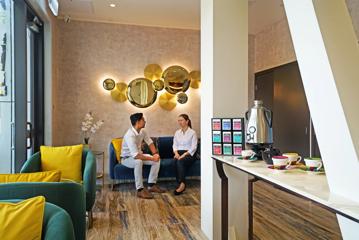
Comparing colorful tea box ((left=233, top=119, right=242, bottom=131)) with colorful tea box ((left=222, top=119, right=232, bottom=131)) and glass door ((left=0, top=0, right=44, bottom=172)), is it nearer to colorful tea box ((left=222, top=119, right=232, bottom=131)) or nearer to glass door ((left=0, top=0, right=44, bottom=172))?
colorful tea box ((left=222, top=119, right=232, bottom=131))

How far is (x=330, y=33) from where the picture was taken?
4.45ft

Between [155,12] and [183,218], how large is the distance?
345cm

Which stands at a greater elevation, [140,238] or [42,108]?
[42,108]

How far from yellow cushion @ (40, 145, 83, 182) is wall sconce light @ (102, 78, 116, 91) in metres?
2.39

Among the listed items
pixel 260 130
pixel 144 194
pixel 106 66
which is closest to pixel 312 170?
pixel 260 130

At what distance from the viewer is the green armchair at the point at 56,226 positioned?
4.01ft

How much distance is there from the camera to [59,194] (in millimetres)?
1818

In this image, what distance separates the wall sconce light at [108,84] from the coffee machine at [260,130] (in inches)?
149

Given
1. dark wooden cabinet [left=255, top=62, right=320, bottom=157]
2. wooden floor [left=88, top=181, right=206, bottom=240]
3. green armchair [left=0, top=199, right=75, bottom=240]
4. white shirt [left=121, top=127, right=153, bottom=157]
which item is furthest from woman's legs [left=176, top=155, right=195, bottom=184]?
green armchair [left=0, top=199, right=75, bottom=240]

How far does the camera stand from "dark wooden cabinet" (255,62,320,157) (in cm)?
475

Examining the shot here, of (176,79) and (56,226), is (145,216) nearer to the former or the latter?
(56,226)

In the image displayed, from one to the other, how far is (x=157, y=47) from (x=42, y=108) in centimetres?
246

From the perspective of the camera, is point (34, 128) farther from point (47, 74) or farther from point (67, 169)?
point (67, 169)

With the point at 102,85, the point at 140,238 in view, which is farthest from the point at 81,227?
the point at 102,85
